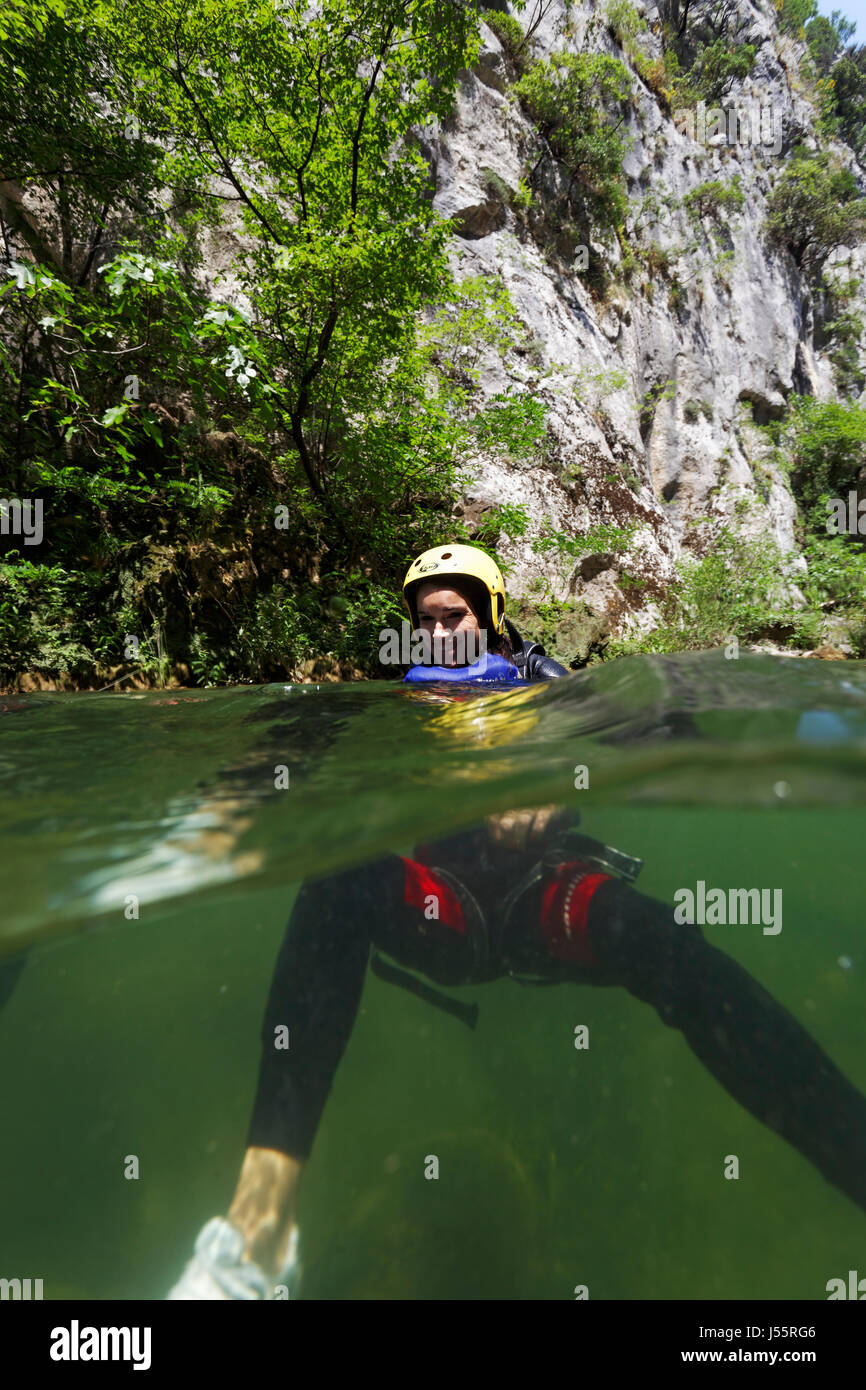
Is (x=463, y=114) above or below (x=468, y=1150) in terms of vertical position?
above

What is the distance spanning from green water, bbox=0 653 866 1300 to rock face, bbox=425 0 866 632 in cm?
584

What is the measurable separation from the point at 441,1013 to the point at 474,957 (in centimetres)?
549

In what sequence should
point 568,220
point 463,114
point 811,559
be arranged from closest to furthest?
point 463,114 < point 568,220 < point 811,559

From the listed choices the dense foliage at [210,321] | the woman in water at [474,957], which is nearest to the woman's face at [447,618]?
the woman in water at [474,957]

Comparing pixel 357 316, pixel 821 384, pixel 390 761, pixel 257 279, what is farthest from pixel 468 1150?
pixel 821 384

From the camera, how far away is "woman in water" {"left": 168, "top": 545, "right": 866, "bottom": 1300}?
2482 mm

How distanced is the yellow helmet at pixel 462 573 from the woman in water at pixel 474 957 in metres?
0.02

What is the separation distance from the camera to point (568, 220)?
1238cm

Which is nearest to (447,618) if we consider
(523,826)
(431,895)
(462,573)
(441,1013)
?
(462,573)

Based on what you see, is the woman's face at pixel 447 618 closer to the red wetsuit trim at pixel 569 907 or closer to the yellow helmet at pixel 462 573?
the yellow helmet at pixel 462 573

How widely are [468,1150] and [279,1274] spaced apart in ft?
8.79

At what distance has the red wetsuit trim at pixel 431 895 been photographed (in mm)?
3158

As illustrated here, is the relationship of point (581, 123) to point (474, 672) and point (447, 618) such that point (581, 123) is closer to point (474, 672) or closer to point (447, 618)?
point (447, 618)
